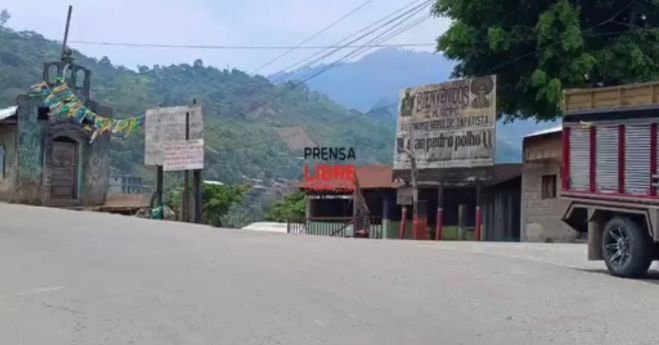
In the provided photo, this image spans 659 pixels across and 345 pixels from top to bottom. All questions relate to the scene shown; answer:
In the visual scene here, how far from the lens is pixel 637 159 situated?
531 inches

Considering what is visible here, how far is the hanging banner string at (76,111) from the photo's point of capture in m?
31.5

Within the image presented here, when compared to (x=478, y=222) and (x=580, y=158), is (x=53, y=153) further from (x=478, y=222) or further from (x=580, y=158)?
(x=580, y=158)

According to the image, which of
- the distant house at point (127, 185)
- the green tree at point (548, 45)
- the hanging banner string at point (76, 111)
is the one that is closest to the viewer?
the green tree at point (548, 45)

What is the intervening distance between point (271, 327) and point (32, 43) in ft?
229

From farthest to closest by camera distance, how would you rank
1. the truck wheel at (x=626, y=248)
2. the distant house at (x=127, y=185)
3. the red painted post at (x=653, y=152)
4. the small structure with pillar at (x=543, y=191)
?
1. the distant house at (x=127, y=185)
2. the small structure with pillar at (x=543, y=191)
3. the truck wheel at (x=626, y=248)
4. the red painted post at (x=653, y=152)

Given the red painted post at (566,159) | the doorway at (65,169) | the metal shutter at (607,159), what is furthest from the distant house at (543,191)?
the doorway at (65,169)

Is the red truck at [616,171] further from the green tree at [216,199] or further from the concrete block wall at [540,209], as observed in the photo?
the green tree at [216,199]

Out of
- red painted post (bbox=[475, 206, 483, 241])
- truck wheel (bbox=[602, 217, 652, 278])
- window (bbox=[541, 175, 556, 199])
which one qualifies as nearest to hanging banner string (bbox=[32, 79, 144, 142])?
red painted post (bbox=[475, 206, 483, 241])

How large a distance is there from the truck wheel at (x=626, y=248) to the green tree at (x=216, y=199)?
85.8 feet

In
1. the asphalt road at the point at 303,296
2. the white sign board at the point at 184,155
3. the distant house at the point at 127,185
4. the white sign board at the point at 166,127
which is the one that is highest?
the white sign board at the point at 166,127

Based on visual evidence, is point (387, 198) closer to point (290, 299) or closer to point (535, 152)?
point (535, 152)

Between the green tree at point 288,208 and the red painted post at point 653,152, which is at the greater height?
the red painted post at point 653,152

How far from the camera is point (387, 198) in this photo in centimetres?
3906

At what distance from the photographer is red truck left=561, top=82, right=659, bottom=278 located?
13.3 meters
